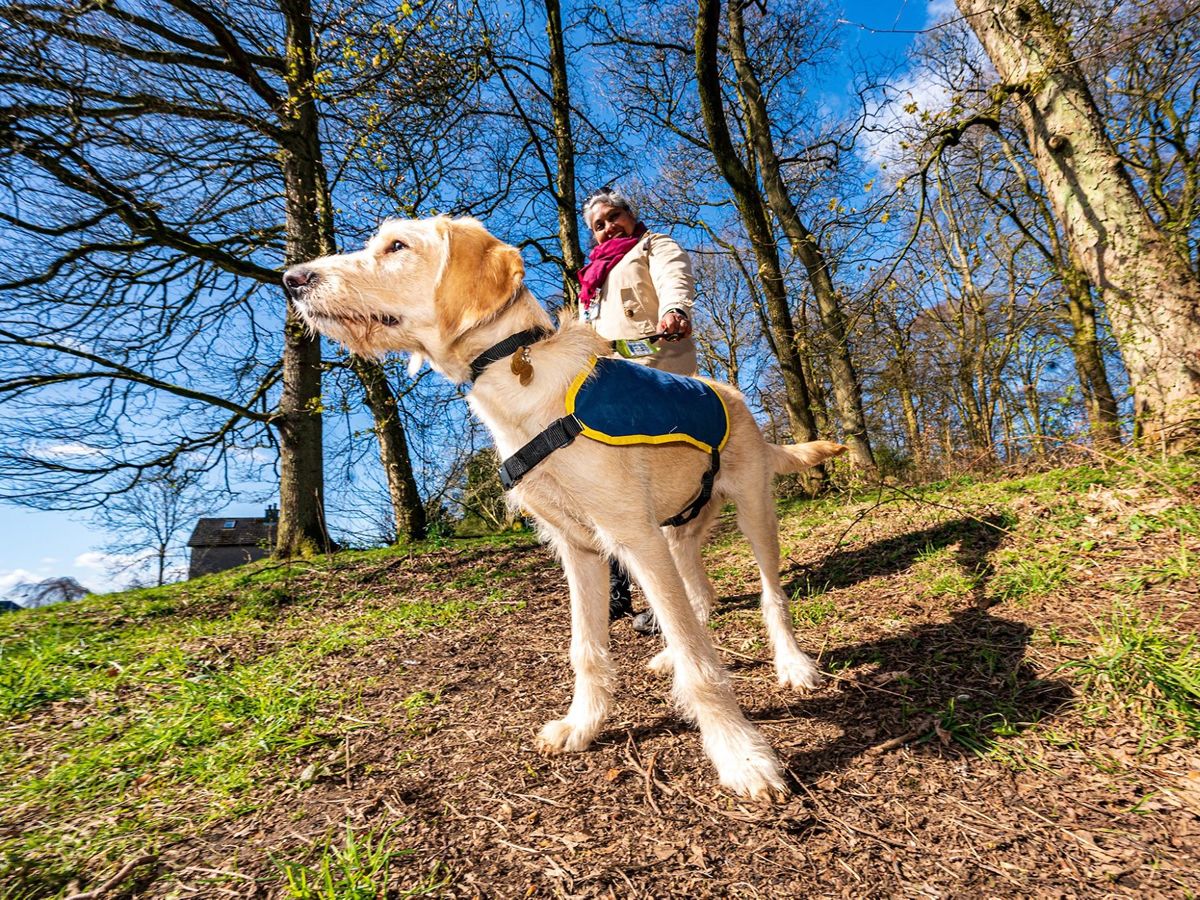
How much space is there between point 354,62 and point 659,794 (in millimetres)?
8226

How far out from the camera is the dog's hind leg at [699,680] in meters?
2.21

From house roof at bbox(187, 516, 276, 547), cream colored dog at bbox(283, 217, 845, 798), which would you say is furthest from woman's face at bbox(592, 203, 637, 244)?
house roof at bbox(187, 516, 276, 547)

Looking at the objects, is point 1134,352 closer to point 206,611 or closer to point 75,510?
point 206,611

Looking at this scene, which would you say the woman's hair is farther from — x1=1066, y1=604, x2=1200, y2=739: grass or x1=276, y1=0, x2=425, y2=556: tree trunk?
x1=276, y1=0, x2=425, y2=556: tree trunk

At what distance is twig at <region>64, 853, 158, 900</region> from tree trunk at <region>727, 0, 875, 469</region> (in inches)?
336

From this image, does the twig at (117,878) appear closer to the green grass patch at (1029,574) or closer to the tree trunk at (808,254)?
the green grass patch at (1029,574)

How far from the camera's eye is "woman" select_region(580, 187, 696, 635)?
3.62m

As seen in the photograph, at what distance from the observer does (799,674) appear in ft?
10.1

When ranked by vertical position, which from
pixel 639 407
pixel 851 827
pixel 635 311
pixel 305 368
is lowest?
pixel 851 827

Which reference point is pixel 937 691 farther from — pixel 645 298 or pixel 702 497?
pixel 645 298

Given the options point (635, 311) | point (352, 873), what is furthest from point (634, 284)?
point (352, 873)

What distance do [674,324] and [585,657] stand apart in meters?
1.92

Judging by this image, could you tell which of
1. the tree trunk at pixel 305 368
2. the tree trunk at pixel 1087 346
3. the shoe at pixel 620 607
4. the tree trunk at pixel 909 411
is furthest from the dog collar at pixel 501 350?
the tree trunk at pixel 909 411

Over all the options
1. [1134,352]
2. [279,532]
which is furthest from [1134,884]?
[279,532]
